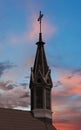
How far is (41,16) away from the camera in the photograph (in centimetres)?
7681

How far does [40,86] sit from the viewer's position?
73000 mm

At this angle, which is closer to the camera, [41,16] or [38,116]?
[38,116]

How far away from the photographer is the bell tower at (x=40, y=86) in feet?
236

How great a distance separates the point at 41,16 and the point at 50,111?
16871 millimetres

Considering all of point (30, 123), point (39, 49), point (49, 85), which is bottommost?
point (30, 123)

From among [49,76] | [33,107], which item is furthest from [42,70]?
[33,107]

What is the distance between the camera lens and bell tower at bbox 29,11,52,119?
72.0 meters

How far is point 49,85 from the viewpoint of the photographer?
74188 millimetres

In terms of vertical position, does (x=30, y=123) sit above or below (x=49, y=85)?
below

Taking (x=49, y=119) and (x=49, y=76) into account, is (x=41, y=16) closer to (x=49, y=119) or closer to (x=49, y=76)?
(x=49, y=76)

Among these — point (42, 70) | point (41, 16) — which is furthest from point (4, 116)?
point (41, 16)

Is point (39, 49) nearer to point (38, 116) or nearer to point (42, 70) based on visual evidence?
point (42, 70)

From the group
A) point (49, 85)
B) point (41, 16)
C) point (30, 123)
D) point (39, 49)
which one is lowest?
point (30, 123)

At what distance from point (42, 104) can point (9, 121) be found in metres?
7.00
